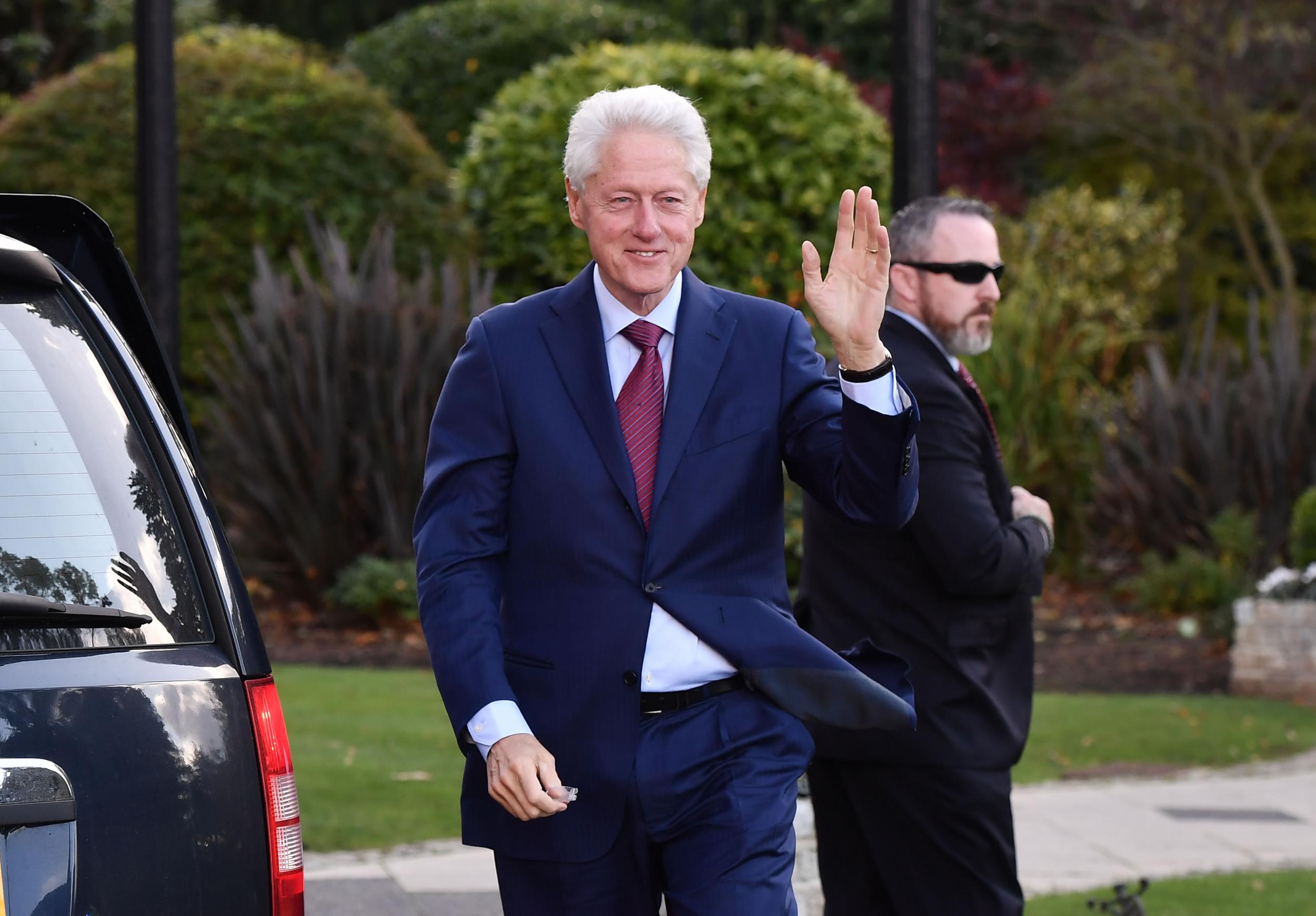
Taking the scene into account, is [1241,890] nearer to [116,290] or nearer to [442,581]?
[442,581]

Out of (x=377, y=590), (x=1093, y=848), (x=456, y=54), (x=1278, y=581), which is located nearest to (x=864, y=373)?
(x=1093, y=848)

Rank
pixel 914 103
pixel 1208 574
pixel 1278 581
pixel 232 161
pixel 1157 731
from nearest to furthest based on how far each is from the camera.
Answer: pixel 914 103 → pixel 1157 731 → pixel 1278 581 → pixel 1208 574 → pixel 232 161

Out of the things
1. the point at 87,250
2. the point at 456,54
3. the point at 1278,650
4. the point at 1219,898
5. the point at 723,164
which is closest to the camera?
the point at 87,250

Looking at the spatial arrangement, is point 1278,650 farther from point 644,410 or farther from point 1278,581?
point 644,410

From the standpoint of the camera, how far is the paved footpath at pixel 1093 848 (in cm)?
538

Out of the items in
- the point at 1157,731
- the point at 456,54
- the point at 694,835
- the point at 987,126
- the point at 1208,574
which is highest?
the point at 456,54

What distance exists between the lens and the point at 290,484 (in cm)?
1036

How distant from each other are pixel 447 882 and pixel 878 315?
3.38 m

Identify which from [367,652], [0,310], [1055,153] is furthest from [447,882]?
[1055,153]

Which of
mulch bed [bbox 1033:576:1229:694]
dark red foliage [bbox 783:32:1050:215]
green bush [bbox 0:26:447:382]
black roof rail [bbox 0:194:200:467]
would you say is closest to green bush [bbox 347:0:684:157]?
dark red foliage [bbox 783:32:1050:215]

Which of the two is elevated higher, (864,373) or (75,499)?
(864,373)

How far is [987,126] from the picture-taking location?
19.6m

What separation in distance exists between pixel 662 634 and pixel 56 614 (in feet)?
3.33

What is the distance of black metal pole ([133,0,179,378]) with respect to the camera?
5137 mm
